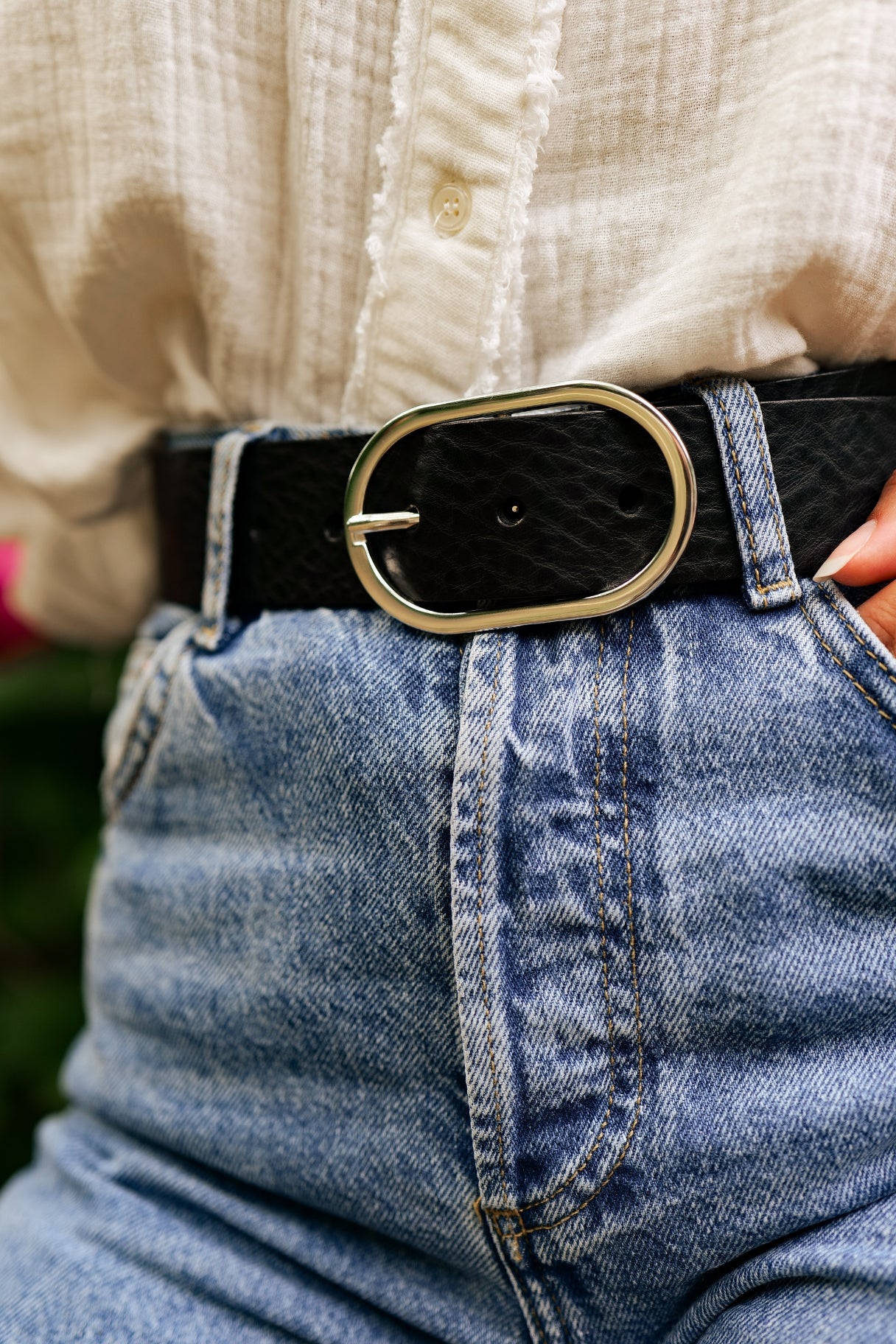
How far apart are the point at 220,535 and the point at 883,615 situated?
17.1 inches

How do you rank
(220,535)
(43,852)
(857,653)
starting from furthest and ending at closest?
(43,852), (220,535), (857,653)

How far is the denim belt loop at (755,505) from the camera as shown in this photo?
0.53m

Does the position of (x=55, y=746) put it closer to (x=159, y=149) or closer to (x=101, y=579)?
(x=101, y=579)

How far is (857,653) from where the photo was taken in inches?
20.1

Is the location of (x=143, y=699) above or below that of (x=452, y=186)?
below

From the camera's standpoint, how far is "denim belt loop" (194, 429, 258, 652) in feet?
2.12

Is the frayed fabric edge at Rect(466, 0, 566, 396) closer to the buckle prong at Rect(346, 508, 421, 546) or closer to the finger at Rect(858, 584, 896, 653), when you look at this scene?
the buckle prong at Rect(346, 508, 421, 546)

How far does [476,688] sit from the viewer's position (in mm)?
540

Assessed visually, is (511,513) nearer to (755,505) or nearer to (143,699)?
(755,505)

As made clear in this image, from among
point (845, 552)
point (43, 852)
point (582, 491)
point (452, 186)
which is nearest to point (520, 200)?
point (452, 186)

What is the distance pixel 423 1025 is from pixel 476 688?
21 centimetres

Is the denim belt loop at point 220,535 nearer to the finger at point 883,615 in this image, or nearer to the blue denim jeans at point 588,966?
the blue denim jeans at point 588,966

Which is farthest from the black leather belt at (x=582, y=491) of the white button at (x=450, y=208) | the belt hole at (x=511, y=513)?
the white button at (x=450, y=208)

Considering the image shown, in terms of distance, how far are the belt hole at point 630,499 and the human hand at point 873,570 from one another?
113 mm
